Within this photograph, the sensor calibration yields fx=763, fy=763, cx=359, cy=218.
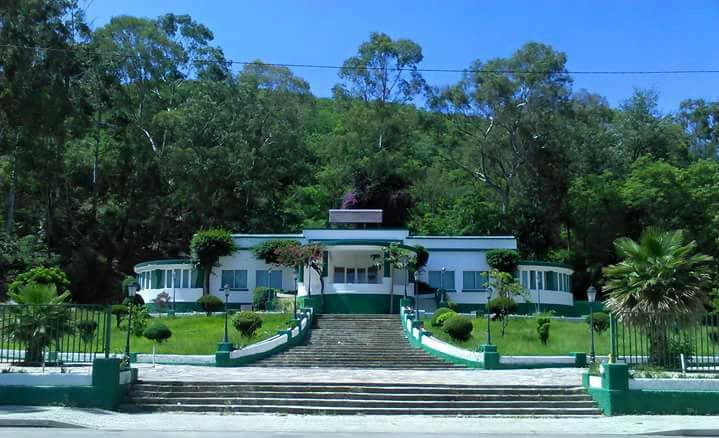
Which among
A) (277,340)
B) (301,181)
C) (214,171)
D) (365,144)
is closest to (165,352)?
(277,340)

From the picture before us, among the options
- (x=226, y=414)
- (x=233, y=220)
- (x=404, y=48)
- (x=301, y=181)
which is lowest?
(x=226, y=414)

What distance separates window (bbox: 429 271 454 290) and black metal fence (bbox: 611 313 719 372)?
2650 cm

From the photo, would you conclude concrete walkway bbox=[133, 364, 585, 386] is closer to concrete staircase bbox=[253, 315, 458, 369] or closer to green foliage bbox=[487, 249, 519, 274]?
concrete staircase bbox=[253, 315, 458, 369]

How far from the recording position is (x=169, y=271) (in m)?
44.8

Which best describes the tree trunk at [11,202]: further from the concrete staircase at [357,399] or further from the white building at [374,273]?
the concrete staircase at [357,399]

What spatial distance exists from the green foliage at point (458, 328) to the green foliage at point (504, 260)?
15137mm

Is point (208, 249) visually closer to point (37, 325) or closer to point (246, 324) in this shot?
point (246, 324)

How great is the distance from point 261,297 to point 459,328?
1511 centimetres

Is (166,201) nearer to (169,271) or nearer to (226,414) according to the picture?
(169,271)

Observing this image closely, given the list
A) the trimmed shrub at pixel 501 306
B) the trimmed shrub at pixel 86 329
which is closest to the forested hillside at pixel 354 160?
the trimmed shrub at pixel 501 306

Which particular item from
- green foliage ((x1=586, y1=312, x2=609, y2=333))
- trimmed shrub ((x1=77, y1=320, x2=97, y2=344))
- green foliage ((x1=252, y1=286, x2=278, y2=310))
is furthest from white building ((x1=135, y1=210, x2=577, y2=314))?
trimmed shrub ((x1=77, y1=320, x2=97, y2=344))

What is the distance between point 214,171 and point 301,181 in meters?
11.4

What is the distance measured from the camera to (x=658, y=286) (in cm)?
1778

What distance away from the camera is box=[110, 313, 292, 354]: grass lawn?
27.3m
